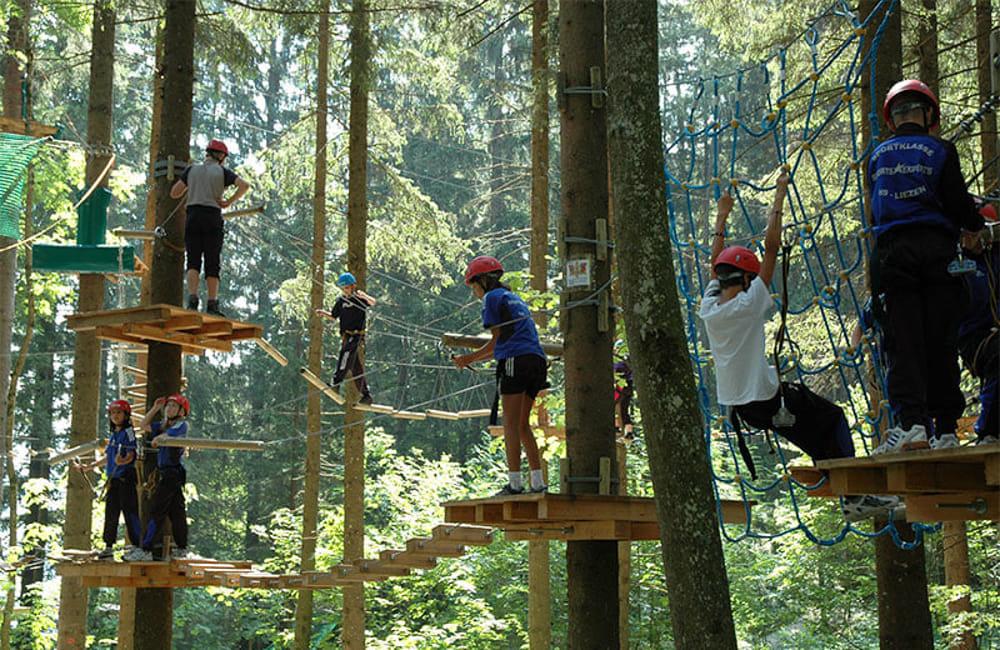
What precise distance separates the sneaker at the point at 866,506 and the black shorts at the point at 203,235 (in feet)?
13.9

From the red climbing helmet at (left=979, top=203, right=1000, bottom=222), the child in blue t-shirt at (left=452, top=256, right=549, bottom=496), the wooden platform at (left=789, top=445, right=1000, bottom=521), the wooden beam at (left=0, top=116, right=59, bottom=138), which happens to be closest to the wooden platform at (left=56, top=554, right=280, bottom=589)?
the child in blue t-shirt at (left=452, top=256, right=549, bottom=496)

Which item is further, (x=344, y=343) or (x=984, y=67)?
(x=344, y=343)

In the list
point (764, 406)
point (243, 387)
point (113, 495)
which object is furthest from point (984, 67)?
point (243, 387)

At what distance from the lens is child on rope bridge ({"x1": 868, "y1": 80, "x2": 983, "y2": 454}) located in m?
4.02

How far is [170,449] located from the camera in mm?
7855

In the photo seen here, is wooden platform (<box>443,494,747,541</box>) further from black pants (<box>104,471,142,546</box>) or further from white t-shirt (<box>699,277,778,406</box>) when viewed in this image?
black pants (<box>104,471,142,546</box>)

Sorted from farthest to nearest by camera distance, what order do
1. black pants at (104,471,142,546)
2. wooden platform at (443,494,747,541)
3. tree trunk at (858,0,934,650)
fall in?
1. black pants at (104,471,142,546)
2. tree trunk at (858,0,934,650)
3. wooden platform at (443,494,747,541)

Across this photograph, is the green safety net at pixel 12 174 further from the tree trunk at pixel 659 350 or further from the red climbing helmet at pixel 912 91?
the red climbing helmet at pixel 912 91

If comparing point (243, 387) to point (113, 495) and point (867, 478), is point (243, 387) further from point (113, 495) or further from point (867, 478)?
point (867, 478)

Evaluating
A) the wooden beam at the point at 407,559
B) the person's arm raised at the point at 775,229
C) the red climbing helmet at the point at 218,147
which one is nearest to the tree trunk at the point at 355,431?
the wooden beam at the point at 407,559

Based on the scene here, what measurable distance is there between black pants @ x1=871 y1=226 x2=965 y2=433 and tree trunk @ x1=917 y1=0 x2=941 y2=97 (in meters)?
4.12

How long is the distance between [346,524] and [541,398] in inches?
113

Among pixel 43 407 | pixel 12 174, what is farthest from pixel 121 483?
pixel 43 407

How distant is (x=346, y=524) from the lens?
37.9ft
